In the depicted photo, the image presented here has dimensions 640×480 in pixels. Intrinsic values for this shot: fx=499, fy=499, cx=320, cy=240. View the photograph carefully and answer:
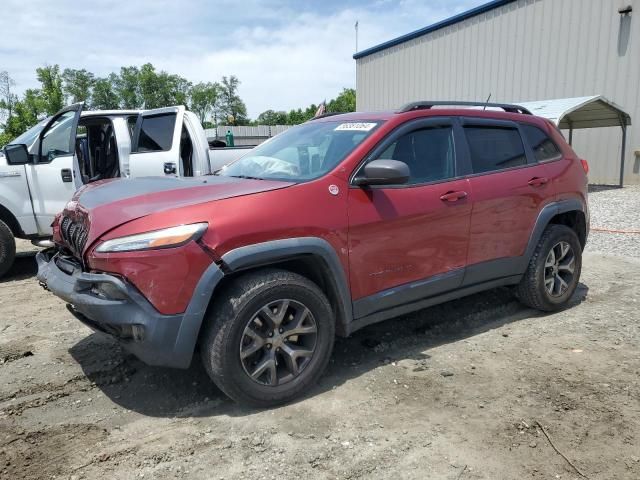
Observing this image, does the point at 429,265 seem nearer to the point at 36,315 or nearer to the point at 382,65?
the point at 36,315

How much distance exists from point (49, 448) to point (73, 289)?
0.85 metres

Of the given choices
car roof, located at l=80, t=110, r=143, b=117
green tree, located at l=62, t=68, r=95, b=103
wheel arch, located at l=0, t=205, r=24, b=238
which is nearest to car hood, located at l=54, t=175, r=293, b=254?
wheel arch, located at l=0, t=205, r=24, b=238

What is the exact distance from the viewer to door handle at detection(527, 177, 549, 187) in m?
4.26

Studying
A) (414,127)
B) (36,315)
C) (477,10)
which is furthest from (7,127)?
(414,127)

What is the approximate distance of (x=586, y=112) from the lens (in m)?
15.8

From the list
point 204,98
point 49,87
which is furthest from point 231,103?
point 49,87

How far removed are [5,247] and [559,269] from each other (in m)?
6.09

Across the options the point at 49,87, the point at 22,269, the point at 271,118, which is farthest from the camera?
the point at 271,118

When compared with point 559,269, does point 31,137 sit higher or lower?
higher

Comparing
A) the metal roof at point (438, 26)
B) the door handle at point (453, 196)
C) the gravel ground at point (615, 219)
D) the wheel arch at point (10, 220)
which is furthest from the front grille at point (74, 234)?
the metal roof at point (438, 26)

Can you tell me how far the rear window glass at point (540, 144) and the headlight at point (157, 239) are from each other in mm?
3201

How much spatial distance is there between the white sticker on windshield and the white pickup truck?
3.50 m

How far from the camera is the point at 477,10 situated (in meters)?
20.7

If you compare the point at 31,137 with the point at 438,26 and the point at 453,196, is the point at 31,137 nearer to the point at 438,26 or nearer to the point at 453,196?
the point at 453,196
